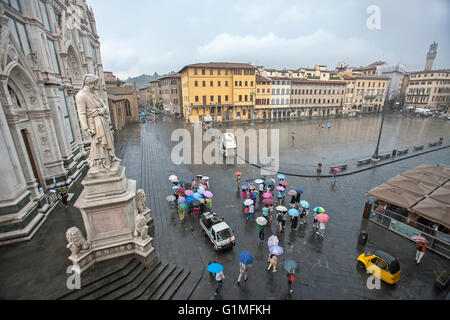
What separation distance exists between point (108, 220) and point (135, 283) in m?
2.46

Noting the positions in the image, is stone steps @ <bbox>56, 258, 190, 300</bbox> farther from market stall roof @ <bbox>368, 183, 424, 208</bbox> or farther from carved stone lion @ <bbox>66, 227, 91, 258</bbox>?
market stall roof @ <bbox>368, 183, 424, 208</bbox>

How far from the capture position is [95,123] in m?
7.52

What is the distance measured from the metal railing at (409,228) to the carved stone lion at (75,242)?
14037 mm

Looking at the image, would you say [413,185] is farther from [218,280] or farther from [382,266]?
[218,280]

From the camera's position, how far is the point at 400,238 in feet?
35.6

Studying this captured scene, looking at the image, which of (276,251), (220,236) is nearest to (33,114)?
(220,236)

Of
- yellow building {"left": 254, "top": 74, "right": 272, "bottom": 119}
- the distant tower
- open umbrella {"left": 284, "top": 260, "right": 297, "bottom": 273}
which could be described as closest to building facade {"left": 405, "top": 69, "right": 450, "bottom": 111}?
the distant tower

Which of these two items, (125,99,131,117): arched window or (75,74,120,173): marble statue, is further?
(125,99,131,117): arched window

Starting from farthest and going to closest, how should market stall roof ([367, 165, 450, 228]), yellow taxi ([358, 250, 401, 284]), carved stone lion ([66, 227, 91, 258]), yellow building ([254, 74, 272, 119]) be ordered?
yellow building ([254, 74, 272, 119]) → market stall roof ([367, 165, 450, 228]) → yellow taxi ([358, 250, 401, 284]) → carved stone lion ([66, 227, 91, 258])

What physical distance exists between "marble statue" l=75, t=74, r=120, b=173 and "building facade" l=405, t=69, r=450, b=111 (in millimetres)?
95586

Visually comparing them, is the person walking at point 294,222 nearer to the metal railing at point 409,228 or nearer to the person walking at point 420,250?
the metal railing at point 409,228

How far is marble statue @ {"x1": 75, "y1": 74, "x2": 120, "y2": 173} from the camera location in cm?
730

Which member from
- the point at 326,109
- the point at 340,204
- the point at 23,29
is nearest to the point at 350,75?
the point at 326,109
